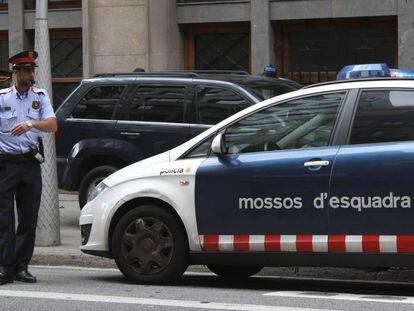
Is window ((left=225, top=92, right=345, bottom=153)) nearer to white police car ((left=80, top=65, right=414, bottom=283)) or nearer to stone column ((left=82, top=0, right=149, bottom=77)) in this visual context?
white police car ((left=80, top=65, right=414, bottom=283))

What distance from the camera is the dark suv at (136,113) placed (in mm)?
11023

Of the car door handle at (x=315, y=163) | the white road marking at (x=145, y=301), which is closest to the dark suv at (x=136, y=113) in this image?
the car door handle at (x=315, y=163)

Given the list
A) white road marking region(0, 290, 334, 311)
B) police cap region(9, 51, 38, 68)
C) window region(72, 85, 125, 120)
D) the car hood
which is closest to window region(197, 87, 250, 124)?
window region(72, 85, 125, 120)

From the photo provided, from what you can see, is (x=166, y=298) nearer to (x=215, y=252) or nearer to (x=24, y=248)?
(x=215, y=252)

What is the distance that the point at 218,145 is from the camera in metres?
7.24

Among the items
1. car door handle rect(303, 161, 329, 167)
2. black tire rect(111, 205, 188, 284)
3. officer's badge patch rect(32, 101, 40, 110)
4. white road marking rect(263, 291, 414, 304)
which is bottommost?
white road marking rect(263, 291, 414, 304)

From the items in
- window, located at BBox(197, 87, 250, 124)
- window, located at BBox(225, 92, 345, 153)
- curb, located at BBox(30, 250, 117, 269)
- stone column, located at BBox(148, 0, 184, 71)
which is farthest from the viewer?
stone column, located at BBox(148, 0, 184, 71)

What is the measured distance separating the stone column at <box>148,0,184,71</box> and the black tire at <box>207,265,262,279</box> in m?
8.84

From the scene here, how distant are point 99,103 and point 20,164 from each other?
4155mm

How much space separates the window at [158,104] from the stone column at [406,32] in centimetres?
539

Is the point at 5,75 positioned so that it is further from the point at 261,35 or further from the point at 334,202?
the point at 261,35

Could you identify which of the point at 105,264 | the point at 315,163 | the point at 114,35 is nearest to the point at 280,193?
the point at 315,163

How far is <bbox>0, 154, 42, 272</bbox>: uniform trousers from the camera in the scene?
25.1 feet

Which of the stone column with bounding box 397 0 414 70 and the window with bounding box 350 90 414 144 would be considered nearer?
the window with bounding box 350 90 414 144
